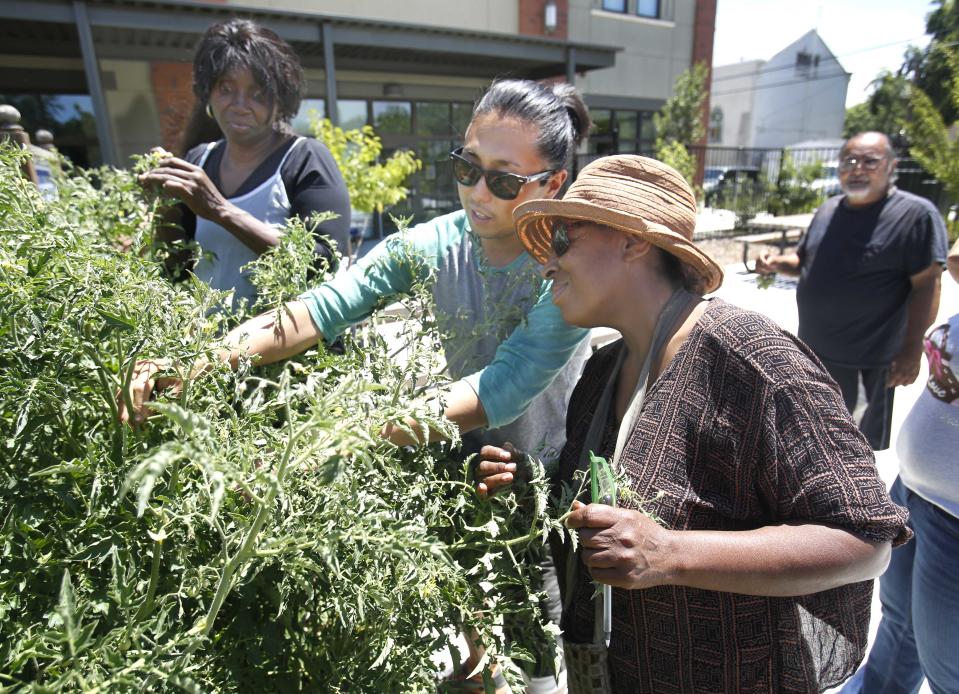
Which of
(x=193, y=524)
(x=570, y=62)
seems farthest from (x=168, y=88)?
(x=193, y=524)

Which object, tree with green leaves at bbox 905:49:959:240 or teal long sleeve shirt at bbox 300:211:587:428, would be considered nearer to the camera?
teal long sleeve shirt at bbox 300:211:587:428

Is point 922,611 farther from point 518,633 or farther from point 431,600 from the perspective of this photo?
point 431,600

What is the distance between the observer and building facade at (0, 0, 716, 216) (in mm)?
8680

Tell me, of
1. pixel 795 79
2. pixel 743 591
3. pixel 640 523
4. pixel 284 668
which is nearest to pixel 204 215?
pixel 284 668

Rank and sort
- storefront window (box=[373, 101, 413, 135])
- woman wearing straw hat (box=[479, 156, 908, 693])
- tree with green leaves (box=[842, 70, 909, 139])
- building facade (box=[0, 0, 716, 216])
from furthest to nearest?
tree with green leaves (box=[842, 70, 909, 139]) → storefront window (box=[373, 101, 413, 135]) → building facade (box=[0, 0, 716, 216]) → woman wearing straw hat (box=[479, 156, 908, 693])

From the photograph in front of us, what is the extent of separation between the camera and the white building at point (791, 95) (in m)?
51.2

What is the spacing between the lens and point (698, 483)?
126cm

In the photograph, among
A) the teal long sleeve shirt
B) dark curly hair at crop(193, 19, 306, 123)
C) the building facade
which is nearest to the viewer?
the teal long sleeve shirt

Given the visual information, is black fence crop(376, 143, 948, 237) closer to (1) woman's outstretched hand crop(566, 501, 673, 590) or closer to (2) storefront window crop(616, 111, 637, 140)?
(2) storefront window crop(616, 111, 637, 140)

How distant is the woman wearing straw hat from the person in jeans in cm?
72

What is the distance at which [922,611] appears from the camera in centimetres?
188

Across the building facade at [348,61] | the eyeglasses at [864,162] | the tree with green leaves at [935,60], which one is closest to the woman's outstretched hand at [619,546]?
the eyeglasses at [864,162]

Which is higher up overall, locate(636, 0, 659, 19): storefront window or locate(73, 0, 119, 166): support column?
locate(636, 0, 659, 19): storefront window

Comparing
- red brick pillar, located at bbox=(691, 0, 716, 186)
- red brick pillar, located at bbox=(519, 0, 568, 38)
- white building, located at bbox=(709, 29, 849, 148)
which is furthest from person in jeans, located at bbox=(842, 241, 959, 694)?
white building, located at bbox=(709, 29, 849, 148)
